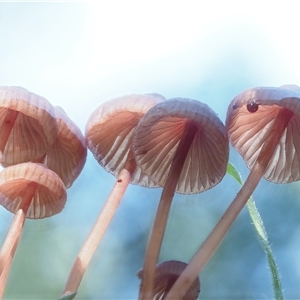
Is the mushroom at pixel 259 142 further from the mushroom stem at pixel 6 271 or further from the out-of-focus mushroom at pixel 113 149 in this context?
the mushroom stem at pixel 6 271

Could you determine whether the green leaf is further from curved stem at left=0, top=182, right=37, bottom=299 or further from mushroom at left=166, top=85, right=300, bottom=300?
curved stem at left=0, top=182, right=37, bottom=299

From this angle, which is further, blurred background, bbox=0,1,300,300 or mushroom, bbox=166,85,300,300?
blurred background, bbox=0,1,300,300

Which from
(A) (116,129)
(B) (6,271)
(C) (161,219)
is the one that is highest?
(A) (116,129)

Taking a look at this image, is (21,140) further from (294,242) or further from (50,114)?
(294,242)

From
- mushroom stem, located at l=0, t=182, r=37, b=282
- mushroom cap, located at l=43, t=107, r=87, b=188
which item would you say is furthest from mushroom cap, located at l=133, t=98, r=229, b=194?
mushroom stem, located at l=0, t=182, r=37, b=282

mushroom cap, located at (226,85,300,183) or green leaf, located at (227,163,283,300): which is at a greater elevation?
mushroom cap, located at (226,85,300,183)

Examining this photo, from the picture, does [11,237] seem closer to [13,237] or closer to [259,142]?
[13,237]

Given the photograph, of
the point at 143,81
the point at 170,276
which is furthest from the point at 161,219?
the point at 143,81
